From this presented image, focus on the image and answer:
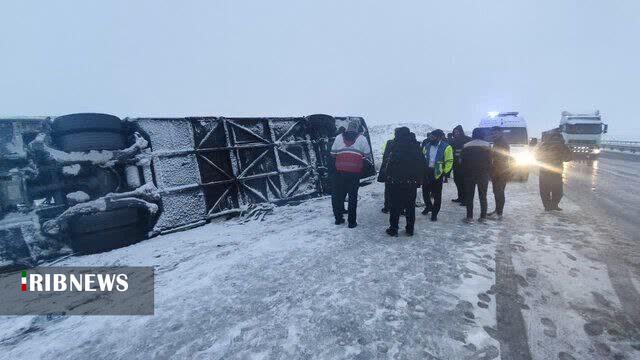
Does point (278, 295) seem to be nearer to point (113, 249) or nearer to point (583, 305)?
point (583, 305)

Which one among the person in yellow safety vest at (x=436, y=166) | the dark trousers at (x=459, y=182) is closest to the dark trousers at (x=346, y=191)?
the person in yellow safety vest at (x=436, y=166)

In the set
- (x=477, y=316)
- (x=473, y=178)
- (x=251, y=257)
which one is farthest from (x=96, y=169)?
(x=473, y=178)

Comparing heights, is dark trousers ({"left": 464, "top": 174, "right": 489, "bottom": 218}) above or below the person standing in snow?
below

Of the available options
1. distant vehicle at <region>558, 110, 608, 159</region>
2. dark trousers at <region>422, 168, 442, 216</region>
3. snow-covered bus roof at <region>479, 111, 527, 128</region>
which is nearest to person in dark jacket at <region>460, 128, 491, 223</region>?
dark trousers at <region>422, 168, 442, 216</region>

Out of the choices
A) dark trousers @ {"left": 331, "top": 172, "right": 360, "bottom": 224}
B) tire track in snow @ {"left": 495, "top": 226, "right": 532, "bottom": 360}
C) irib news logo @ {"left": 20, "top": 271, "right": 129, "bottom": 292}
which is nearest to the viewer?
tire track in snow @ {"left": 495, "top": 226, "right": 532, "bottom": 360}

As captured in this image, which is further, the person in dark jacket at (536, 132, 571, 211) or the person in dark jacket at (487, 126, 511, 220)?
the person in dark jacket at (536, 132, 571, 211)

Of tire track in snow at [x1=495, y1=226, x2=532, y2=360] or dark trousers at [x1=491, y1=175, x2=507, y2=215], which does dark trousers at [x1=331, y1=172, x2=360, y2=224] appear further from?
dark trousers at [x1=491, y1=175, x2=507, y2=215]

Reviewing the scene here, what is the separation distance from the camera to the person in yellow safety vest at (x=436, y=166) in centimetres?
695

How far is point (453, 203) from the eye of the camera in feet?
28.3

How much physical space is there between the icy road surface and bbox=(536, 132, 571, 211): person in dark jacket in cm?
123

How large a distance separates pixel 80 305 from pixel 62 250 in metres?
2.20

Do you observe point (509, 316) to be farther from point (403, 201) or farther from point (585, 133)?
point (585, 133)

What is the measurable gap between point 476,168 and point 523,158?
701cm

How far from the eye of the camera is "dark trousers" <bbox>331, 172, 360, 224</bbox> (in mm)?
6410
